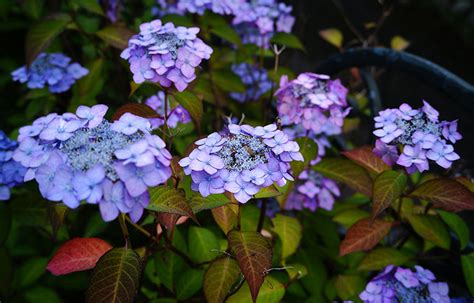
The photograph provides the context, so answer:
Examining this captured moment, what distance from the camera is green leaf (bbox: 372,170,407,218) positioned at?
1051mm

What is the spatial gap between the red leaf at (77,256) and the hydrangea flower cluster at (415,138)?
25.4 inches

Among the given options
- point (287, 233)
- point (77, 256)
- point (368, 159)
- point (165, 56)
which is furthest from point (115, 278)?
point (368, 159)

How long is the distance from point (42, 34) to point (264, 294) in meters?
1.03

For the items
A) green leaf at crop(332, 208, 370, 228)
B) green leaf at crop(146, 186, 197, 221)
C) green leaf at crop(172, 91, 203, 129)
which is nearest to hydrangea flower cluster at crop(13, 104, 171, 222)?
green leaf at crop(146, 186, 197, 221)

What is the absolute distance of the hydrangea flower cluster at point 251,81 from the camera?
194 centimetres

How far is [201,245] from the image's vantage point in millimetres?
1214

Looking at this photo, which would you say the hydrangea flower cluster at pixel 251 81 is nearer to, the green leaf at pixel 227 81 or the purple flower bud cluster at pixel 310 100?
the green leaf at pixel 227 81

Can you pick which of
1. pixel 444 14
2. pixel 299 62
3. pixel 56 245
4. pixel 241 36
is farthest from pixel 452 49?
pixel 56 245

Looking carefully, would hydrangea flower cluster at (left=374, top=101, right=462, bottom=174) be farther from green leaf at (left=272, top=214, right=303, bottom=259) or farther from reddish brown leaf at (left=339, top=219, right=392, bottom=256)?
green leaf at (left=272, top=214, right=303, bottom=259)

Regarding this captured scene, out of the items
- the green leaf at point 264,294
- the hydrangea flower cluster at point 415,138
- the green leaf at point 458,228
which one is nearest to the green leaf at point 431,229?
the green leaf at point 458,228

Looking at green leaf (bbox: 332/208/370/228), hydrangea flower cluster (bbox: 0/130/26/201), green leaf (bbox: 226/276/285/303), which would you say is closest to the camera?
green leaf (bbox: 226/276/285/303)

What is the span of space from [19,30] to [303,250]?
1.96 metres

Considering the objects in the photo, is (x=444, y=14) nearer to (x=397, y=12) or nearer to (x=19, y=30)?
(x=397, y=12)

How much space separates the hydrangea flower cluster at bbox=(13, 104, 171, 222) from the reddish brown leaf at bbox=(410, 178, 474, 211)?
678 mm
